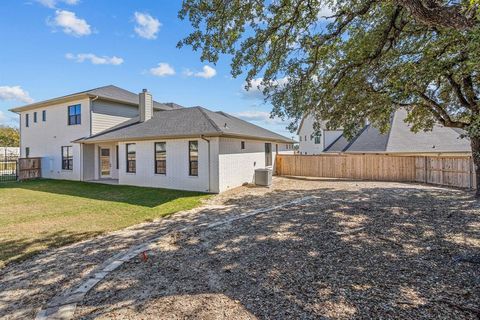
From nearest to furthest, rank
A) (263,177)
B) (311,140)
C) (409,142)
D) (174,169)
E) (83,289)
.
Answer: (83,289)
(174,169)
(263,177)
(409,142)
(311,140)

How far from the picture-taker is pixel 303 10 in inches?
278

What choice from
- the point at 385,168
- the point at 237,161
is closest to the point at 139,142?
the point at 237,161

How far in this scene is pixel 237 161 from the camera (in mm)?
13312

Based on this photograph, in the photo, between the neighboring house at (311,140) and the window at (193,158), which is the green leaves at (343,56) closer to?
the window at (193,158)

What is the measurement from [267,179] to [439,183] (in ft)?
29.1

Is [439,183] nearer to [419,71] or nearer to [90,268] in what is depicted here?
[419,71]

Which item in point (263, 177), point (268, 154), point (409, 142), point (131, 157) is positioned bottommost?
point (263, 177)

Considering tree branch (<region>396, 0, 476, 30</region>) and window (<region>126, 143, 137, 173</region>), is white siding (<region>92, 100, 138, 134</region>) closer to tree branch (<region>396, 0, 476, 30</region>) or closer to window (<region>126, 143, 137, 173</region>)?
window (<region>126, 143, 137, 173</region>)

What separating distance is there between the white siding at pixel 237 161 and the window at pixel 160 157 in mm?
3301

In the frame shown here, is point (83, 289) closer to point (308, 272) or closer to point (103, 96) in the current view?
point (308, 272)

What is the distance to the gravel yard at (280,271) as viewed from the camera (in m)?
2.98

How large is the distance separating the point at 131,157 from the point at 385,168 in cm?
1504

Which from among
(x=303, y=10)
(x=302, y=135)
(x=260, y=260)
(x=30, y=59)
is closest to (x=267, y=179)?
(x=303, y=10)

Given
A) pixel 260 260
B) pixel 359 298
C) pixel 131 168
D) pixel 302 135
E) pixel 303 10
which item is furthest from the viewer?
pixel 302 135
